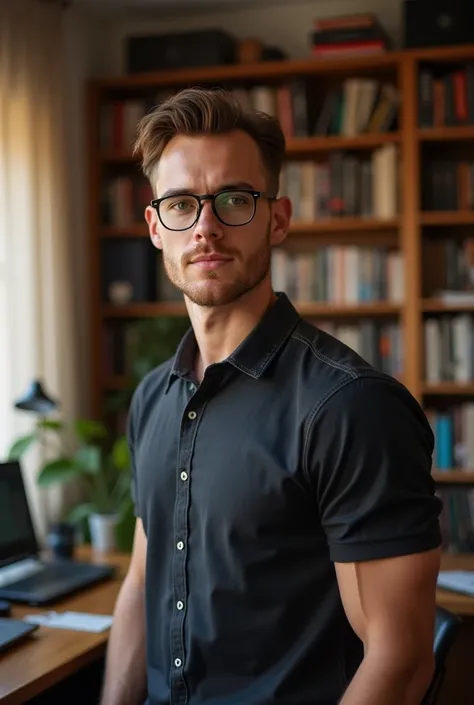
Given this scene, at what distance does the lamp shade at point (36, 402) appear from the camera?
301cm

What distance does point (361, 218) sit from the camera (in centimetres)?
408

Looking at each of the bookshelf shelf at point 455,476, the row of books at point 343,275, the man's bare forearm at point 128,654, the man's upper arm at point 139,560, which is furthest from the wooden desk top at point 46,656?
the row of books at point 343,275

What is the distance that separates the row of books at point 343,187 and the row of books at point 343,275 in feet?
0.56

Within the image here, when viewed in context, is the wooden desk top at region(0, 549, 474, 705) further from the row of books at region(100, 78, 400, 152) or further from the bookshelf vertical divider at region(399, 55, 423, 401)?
the row of books at region(100, 78, 400, 152)

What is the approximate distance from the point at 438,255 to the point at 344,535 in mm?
2853

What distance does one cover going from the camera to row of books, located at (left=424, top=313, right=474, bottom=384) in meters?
3.99

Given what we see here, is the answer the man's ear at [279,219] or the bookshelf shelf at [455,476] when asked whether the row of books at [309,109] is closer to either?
the bookshelf shelf at [455,476]

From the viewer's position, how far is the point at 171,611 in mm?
1626

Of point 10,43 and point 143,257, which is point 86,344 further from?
point 10,43

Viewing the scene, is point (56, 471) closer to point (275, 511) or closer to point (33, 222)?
point (33, 222)

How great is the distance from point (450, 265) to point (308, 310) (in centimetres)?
63

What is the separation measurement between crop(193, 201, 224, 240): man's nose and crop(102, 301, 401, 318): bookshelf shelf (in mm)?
2570

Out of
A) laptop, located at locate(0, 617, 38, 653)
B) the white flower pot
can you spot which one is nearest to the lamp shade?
the white flower pot

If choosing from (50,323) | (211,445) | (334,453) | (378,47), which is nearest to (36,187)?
(50,323)
